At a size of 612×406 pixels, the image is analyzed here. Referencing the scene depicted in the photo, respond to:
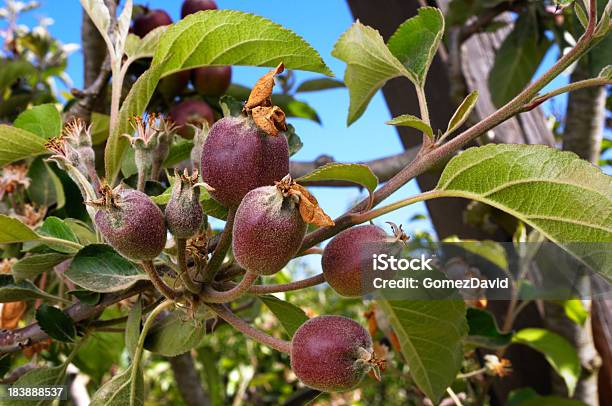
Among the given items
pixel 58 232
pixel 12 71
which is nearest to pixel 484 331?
pixel 58 232

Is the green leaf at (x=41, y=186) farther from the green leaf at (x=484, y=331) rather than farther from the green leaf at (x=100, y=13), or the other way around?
the green leaf at (x=484, y=331)

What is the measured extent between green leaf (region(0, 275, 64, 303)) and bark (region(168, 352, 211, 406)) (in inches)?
28.2

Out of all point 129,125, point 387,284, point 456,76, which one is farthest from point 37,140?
point 456,76

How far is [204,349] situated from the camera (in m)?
1.77

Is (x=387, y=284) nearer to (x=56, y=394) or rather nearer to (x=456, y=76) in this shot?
(x=56, y=394)

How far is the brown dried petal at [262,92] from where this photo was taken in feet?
1.53

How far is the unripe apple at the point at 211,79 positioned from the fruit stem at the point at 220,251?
0.72m

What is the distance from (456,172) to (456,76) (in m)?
0.98

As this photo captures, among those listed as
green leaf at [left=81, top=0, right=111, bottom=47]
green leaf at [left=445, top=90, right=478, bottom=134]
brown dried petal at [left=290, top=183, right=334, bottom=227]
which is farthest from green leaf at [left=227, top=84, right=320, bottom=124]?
brown dried petal at [left=290, top=183, right=334, bottom=227]

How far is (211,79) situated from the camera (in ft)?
3.93

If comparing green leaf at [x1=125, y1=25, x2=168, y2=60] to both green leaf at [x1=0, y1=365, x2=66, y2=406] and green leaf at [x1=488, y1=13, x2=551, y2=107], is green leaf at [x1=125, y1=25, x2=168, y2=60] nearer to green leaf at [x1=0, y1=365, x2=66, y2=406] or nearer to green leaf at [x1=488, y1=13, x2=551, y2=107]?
green leaf at [x1=0, y1=365, x2=66, y2=406]

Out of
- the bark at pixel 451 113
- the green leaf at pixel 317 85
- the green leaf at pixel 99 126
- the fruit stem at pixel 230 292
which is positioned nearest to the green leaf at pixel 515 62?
the bark at pixel 451 113

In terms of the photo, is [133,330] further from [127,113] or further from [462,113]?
[462,113]

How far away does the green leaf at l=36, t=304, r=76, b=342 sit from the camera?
621mm
